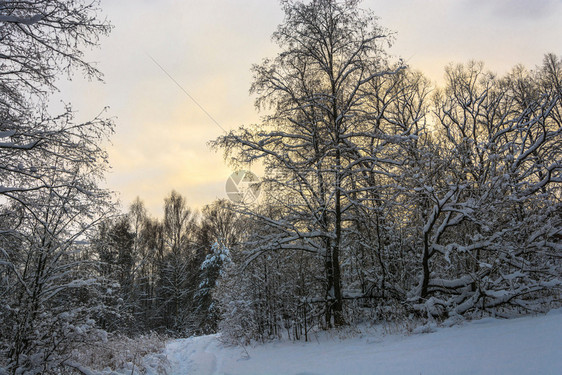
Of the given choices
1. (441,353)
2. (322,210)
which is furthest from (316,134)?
(441,353)

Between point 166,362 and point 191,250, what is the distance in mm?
23239

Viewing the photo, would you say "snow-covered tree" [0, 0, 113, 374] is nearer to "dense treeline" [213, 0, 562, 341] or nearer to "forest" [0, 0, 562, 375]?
"forest" [0, 0, 562, 375]

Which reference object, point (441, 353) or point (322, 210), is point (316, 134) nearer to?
point (322, 210)

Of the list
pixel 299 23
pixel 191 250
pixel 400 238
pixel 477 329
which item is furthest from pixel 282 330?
pixel 191 250

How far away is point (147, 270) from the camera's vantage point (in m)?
33.1

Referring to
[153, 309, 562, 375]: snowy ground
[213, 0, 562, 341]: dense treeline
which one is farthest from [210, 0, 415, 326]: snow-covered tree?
[153, 309, 562, 375]: snowy ground

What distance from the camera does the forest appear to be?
5680 millimetres

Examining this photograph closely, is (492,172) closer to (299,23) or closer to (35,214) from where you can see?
(299,23)

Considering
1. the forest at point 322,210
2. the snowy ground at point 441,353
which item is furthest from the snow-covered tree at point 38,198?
the snowy ground at point 441,353

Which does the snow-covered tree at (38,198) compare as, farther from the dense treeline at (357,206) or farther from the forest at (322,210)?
the dense treeline at (357,206)

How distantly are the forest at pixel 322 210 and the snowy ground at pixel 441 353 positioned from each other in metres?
1.13

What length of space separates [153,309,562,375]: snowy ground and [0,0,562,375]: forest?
113 cm

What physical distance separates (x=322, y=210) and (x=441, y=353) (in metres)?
5.78

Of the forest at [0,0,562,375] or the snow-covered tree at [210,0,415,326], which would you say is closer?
the forest at [0,0,562,375]
